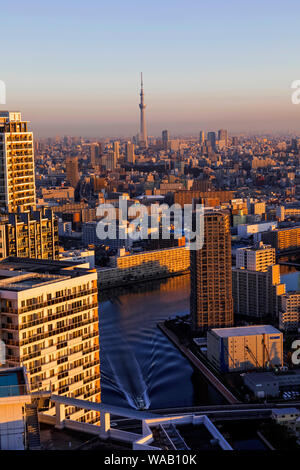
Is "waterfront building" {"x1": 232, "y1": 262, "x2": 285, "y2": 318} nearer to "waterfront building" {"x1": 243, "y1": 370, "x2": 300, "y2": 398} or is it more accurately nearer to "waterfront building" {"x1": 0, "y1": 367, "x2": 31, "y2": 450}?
"waterfront building" {"x1": 243, "y1": 370, "x2": 300, "y2": 398}

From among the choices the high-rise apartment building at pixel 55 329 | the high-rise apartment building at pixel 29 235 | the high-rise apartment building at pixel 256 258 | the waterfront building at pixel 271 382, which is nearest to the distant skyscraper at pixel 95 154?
the high-rise apartment building at pixel 256 258

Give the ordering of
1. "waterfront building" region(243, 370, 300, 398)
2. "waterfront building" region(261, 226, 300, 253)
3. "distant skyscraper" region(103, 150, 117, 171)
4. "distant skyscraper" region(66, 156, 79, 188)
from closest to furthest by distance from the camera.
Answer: "waterfront building" region(243, 370, 300, 398)
"waterfront building" region(261, 226, 300, 253)
"distant skyscraper" region(66, 156, 79, 188)
"distant skyscraper" region(103, 150, 117, 171)

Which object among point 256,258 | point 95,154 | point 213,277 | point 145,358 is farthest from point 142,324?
point 95,154

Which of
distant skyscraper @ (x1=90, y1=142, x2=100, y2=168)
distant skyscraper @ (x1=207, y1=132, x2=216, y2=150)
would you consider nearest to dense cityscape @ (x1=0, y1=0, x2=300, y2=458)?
distant skyscraper @ (x1=90, y1=142, x2=100, y2=168)

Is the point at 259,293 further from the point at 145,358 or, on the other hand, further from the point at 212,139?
the point at 212,139

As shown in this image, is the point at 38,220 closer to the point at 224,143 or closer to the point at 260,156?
the point at 260,156

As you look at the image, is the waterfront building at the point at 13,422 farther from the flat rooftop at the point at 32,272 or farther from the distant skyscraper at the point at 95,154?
the distant skyscraper at the point at 95,154
